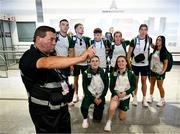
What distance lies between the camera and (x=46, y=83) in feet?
4.74

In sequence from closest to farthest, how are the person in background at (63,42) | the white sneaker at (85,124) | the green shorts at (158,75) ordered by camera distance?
the white sneaker at (85,124), the person in background at (63,42), the green shorts at (158,75)

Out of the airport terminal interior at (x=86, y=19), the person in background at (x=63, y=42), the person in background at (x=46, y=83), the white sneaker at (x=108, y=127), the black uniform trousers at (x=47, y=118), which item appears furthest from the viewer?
the airport terminal interior at (x=86, y=19)

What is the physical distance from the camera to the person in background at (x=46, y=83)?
A: 4.36 ft

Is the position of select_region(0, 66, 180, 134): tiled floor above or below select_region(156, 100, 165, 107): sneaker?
below

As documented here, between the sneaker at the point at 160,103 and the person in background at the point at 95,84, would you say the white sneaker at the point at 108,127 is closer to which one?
the person in background at the point at 95,84

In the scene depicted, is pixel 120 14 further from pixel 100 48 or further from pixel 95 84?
pixel 95 84

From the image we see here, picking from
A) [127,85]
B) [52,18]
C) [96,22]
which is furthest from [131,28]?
[127,85]

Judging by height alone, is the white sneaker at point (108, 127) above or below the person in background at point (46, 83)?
below

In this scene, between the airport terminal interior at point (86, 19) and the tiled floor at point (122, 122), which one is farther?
the airport terminal interior at point (86, 19)

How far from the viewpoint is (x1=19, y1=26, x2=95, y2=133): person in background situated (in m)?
1.33

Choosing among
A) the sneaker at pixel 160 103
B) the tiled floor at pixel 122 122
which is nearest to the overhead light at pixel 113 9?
the tiled floor at pixel 122 122

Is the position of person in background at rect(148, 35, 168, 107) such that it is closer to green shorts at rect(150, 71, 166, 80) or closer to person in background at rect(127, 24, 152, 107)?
green shorts at rect(150, 71, 166, 80)

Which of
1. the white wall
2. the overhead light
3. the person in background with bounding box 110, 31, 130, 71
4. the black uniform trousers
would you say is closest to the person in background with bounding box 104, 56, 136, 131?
the person in background with bounding box 110, 31, 130, 71

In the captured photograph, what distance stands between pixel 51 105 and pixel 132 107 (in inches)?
76.3
